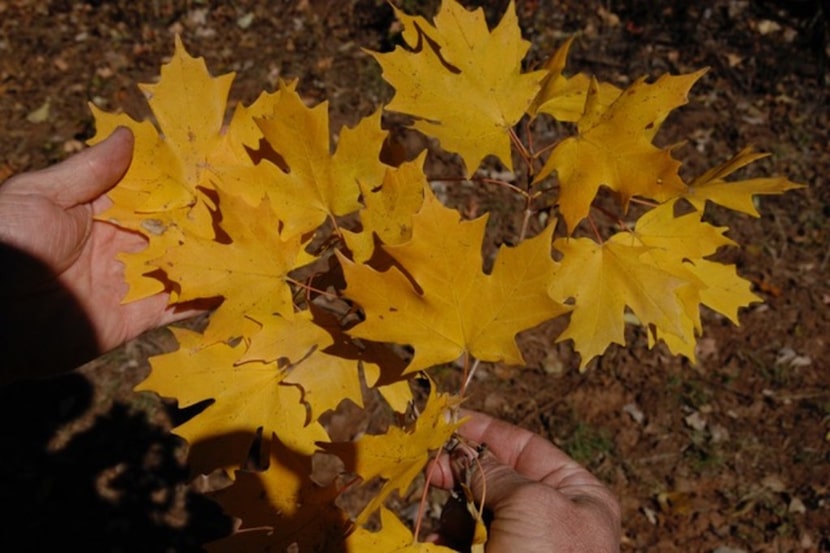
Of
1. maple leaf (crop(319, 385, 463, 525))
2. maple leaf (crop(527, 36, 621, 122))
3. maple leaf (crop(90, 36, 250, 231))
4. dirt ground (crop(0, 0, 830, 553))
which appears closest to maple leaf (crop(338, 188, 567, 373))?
maple leaf (crop(319, 385, 463, 525))

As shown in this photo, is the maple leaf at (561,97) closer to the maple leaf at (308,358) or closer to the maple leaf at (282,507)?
the maple leaf at (308,358)

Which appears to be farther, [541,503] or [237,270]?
[541,503]

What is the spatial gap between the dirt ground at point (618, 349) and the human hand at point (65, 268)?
3.79ft

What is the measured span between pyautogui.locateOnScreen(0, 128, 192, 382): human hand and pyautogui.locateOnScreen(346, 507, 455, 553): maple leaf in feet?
2.93

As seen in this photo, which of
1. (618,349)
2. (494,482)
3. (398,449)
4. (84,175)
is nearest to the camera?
(398,449)

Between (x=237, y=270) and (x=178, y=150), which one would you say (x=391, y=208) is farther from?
(x=178, y=150)

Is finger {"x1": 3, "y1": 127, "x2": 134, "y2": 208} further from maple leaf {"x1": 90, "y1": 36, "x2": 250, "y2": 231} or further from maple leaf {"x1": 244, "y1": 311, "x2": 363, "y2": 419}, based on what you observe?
maple leaf {"x1": 244, "y1": 311, "x2": 363, "y2": 419}

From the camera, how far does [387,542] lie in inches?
48.8

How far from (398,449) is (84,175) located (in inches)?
45.0

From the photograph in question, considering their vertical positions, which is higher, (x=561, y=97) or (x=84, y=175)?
(x=561, y=97)

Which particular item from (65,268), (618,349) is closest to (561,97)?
(65,268)

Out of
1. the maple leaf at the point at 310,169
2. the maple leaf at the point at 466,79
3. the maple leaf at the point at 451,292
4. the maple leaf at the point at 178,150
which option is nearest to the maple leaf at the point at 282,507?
the maple leaf at the point at 451,292

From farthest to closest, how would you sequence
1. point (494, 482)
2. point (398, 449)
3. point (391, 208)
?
1. point (494, 482)
2. point (391, 208)
3. point (398, 449)

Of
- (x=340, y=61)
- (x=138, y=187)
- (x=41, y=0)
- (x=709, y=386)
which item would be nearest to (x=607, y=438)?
(x=709, y=386)
